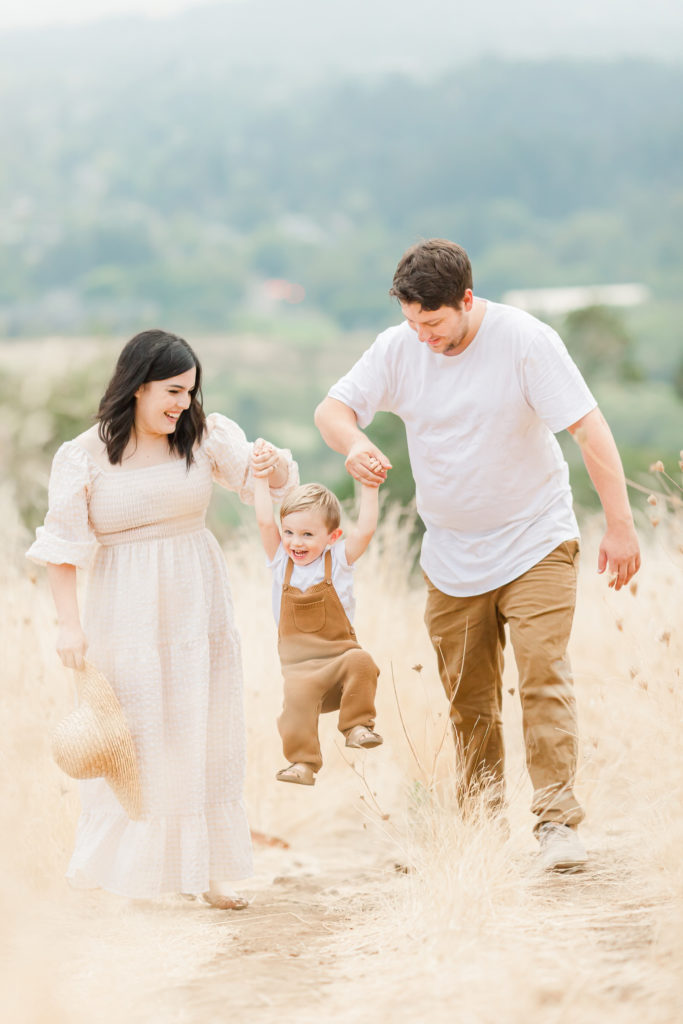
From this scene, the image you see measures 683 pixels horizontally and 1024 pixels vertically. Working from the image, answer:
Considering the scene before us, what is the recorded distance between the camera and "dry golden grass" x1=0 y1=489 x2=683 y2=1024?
2734 millimetres

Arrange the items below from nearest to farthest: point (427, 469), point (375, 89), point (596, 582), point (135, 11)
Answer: point (427, 469) → point (596, 582) → point (375, 89) → point (135, 11)

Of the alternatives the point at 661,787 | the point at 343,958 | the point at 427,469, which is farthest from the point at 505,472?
the point at 343,958

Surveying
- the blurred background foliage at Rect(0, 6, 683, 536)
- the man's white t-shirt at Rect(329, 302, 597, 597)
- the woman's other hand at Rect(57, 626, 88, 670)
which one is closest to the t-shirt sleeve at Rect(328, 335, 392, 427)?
the man's white t-shirt at Rect(329, 302, 597, 597)

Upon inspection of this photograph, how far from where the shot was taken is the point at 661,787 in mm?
3615

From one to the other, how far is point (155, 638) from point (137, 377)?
80 cm

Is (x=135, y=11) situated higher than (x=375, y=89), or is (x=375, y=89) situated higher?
(x=135, y=11)

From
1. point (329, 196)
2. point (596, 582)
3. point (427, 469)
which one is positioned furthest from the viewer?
point (329, 196)

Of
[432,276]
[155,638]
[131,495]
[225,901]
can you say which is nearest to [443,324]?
[432,276]

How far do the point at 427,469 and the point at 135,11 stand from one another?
136 m

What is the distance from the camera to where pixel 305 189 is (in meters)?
87.3

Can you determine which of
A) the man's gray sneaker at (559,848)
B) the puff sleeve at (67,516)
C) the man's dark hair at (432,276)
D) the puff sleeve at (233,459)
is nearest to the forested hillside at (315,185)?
the puff sleeve at (233,459)

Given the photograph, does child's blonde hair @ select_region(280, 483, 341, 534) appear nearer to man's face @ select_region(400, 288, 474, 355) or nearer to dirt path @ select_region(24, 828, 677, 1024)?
man's face @ select_region(400, 288, 474, 355)

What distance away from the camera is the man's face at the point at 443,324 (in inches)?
138

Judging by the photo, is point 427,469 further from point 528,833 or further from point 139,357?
point 528,833
